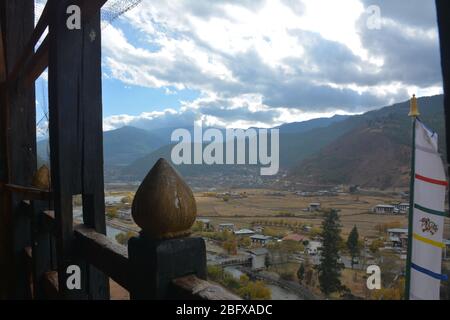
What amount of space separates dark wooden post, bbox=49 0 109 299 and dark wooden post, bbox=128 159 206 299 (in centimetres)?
104

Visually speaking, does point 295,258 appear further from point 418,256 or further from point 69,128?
point 69,128

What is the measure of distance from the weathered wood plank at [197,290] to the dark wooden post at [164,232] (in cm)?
3

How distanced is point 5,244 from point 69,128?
2.08 m

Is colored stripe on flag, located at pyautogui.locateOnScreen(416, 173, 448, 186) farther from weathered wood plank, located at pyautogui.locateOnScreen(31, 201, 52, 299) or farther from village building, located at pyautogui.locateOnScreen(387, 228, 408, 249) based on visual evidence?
weathered wood plank, located at pyautogui.locateOnScreen(31, 201, 52, 299)

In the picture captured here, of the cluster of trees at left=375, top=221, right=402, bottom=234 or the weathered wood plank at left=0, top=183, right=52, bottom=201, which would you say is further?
the cluster of trees at left=375, top=221, right=402, bottom=234

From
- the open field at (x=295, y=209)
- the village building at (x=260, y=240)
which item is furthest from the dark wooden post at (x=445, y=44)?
the village building at (x=260, y=240)

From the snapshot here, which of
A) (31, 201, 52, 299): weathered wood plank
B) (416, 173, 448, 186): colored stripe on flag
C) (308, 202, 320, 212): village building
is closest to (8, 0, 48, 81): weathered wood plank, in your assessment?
(31, 201, 52, 299): weathered wood plank

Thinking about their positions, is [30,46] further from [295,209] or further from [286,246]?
[295,209]

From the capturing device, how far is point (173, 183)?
0.98 metres

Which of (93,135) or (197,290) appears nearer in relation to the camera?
(197,290)

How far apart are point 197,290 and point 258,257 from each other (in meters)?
3.84

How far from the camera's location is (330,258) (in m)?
3.27

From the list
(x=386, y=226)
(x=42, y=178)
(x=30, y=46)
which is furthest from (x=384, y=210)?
(x=30, y=46)

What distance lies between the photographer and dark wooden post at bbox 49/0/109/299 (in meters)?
1.88
